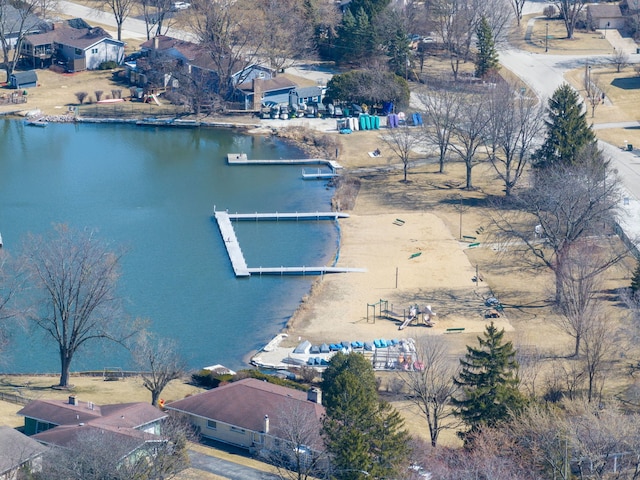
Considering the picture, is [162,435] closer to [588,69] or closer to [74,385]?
[74,385]

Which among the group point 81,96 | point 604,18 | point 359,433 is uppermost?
point 604,18

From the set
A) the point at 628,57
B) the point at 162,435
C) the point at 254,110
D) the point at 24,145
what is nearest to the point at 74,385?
the point at 162,435

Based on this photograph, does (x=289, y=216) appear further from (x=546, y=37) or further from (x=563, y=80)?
(x=546, y=37)

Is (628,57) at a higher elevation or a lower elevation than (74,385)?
higher

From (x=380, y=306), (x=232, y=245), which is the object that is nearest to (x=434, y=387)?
(x=380, y=306)

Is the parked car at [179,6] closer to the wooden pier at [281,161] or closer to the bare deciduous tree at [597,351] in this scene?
the wooden pier at [281,161]

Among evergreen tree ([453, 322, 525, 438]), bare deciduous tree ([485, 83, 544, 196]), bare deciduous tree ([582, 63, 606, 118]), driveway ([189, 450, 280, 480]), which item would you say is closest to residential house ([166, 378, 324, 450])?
driveway ([189, 450, 280, 480])
